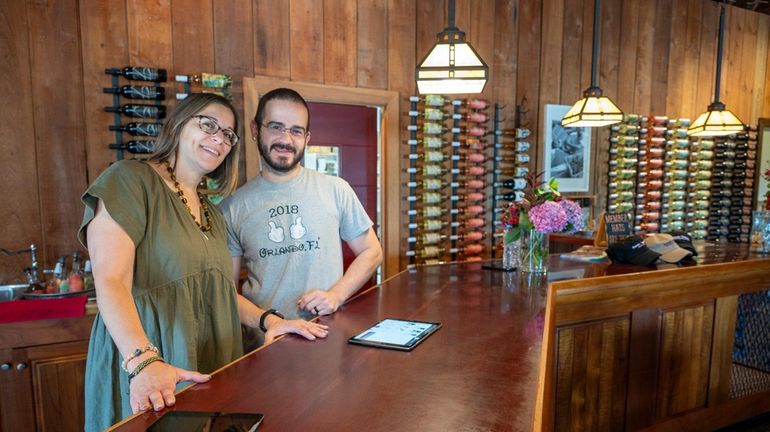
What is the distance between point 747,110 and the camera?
6.36m

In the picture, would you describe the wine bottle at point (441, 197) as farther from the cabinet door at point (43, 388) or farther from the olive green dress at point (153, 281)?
the olive green dress at point (153, 281)

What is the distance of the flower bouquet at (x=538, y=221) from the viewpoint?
2.23 metres

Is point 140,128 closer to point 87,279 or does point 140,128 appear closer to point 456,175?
point 87,279

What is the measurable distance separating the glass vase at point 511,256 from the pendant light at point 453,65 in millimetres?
834

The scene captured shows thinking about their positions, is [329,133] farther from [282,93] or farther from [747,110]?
[747,110]

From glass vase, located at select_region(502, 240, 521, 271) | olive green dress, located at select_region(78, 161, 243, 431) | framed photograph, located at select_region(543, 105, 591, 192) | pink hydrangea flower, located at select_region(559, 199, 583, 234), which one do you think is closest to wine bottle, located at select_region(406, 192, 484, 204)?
framed photograph, located at select_region(543, 105, 591, 192)

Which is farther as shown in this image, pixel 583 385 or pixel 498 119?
pixel 498 119

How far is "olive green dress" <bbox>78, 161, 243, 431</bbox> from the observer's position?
4.12 ft

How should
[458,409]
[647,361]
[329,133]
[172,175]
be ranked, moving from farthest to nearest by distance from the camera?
[329,133] → [647,361] → [172,175] → [458,409]

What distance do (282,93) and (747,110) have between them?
690cm

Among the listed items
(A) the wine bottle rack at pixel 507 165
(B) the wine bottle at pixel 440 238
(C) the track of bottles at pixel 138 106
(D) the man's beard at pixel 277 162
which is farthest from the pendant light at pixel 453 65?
(A) the wine bottle rack at pixel 507 165

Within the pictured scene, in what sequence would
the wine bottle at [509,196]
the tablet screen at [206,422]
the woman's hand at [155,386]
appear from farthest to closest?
the wine bottle at [509,196] → the woman's hand at [155,386] → the tablet screen at [206,422]

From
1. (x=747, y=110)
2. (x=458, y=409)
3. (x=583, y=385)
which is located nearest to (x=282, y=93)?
(x=458, y=409)

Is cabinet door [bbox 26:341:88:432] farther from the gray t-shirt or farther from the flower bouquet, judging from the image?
the flower bouquet
